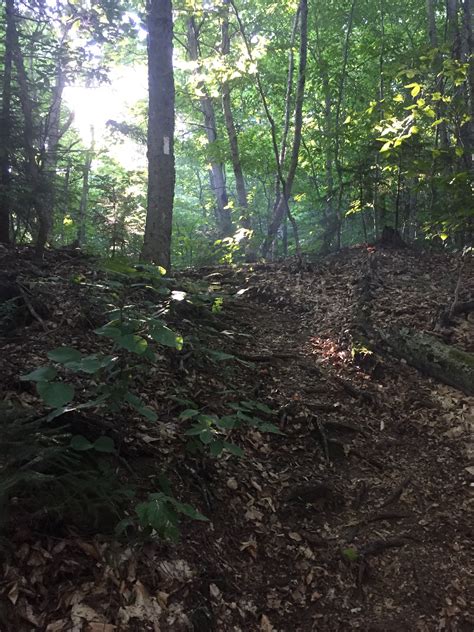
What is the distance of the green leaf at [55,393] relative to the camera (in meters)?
2.12

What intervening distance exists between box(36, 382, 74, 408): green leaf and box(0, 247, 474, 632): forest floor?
0.64 meters

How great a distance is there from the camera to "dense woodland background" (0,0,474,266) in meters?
5.87

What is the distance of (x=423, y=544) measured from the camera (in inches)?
135

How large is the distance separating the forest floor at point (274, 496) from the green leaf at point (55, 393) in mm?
636

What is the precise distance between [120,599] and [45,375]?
1189mm

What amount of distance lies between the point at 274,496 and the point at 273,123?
7.60 meters

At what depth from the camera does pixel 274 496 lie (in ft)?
11.8

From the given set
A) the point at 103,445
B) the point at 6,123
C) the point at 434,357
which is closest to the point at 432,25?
the point at 434,357

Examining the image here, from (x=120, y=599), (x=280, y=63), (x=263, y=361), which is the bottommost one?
(x=120, y=599)

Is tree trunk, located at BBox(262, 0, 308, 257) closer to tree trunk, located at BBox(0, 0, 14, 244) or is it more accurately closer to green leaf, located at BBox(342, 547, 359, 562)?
tree trunk, located at BBox(0, 0, 14, 244)

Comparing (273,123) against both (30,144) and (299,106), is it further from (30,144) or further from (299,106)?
(30,144)

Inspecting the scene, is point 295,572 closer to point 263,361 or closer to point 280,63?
point 263,361

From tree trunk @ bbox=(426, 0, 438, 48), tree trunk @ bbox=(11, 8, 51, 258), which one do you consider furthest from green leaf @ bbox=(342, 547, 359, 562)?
tree trunk @ bbox=(426, 0, 438, 48)

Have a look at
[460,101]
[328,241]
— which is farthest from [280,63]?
[460,101]
